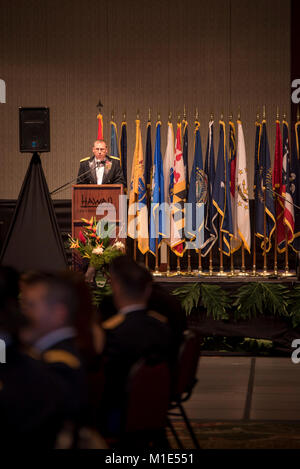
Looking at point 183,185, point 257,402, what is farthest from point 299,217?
point 257,402

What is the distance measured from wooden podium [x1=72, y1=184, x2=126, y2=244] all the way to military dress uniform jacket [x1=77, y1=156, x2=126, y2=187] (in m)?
0.64

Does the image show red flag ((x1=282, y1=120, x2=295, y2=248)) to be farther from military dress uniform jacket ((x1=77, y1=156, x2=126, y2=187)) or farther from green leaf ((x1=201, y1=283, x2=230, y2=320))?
military dress uniform jacket ((x1=77, y1=156, x2=126, y2=187))

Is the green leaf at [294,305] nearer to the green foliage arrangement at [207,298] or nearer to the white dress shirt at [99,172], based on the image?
the green foliage arrangement at [207,298]

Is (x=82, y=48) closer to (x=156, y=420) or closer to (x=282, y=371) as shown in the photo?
(x=282, y=371)

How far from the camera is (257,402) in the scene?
5.80 meters

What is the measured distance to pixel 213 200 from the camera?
9.14 m

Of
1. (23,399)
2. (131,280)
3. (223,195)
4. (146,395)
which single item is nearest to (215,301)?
(223,195)

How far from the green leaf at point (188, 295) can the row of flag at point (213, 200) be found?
4.73 ft

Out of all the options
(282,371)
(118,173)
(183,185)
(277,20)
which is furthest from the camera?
(277,20)

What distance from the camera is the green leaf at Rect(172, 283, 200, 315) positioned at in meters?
7.70

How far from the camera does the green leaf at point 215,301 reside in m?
7.70


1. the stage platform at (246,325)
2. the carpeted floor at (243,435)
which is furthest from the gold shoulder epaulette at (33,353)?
the stage platform at (246,325)

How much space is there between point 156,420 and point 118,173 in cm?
556

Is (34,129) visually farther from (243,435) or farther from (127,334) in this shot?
(127,334)
